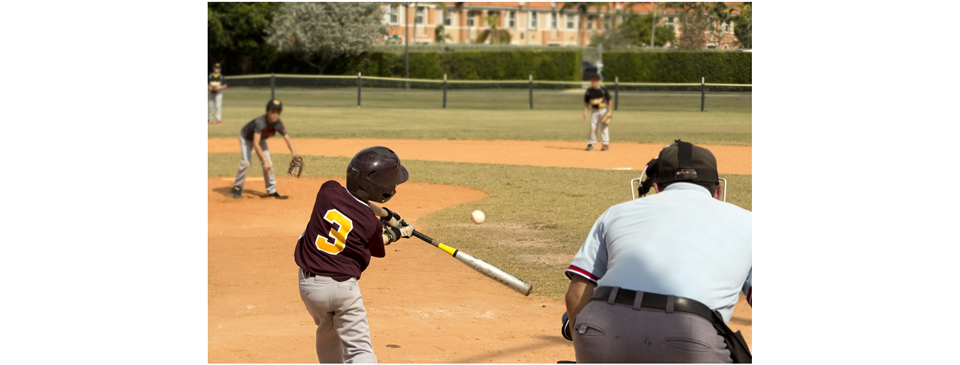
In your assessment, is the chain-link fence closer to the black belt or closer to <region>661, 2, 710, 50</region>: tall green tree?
<region>661, 2, 710, 50</region>: tall green tree

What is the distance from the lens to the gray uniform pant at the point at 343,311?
4.50 m

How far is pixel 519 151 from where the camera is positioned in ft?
64.4

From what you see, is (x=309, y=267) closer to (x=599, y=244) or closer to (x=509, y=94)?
(x=599, y=244)

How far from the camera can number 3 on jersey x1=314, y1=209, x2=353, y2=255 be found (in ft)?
14.8

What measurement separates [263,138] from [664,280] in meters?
10.6

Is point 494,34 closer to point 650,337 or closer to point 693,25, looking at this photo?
point 693,25

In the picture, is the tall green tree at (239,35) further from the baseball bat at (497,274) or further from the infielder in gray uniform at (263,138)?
the baseball bat at (497,274)

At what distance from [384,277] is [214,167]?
406 inches

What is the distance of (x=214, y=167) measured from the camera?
17.0m

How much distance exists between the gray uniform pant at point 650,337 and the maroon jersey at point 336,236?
2031 millimetres

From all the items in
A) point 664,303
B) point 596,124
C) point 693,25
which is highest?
point 693,25

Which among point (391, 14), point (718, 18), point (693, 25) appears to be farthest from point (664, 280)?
point (391, 14)

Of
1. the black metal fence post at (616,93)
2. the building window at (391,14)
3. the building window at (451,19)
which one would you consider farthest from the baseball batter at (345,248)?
the building window at (451,19)

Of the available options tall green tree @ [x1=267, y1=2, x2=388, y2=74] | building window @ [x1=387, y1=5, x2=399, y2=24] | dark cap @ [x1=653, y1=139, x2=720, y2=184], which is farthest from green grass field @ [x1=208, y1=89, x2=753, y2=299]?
dark cap @ [x1=653, y1=139, x2=720, y2=184]
